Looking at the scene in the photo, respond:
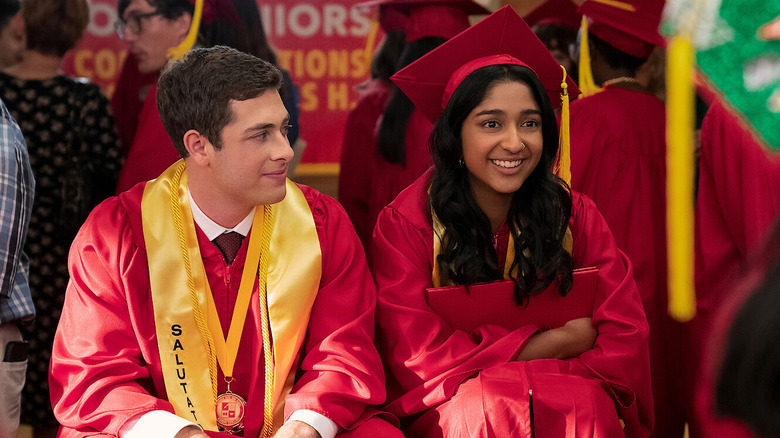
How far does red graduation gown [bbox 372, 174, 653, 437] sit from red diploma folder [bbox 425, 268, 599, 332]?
0.04 metres

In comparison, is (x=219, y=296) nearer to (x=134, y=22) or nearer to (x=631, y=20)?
(x=134, y=22)

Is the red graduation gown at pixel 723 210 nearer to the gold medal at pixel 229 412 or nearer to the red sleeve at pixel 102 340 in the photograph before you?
the gold medal at pixel 229 412


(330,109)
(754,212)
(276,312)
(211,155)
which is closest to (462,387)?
(276,312)

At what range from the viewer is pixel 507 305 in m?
2.65

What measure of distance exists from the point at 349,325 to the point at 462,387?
36 cm

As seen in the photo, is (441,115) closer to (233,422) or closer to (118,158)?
(233,422)

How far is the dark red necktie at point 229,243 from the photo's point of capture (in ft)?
8.27

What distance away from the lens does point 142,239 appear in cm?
247

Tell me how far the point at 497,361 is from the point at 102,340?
1.10m

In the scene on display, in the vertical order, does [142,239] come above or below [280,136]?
below

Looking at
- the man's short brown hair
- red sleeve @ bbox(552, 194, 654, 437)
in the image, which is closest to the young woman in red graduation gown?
red sleeve @ bbox(552, 194, 654, 437)

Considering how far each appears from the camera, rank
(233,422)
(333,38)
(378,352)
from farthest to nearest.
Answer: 1. (333,38)
2. (378,352)
3. (233,422)

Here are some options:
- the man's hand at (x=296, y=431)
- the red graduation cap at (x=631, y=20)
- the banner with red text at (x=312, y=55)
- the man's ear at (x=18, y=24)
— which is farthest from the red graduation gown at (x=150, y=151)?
the red graduation cap at (x=631, y=20)

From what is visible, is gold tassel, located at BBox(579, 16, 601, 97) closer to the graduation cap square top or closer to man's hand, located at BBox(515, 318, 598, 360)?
the graduation cap square top
